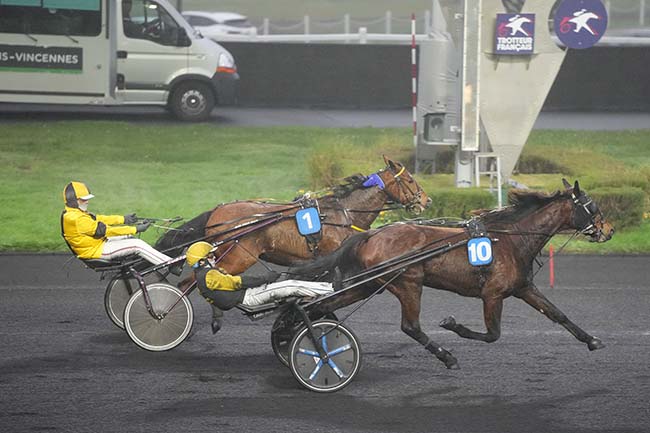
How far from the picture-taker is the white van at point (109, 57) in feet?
65.3

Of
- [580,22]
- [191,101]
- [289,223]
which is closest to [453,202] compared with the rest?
[580,22]

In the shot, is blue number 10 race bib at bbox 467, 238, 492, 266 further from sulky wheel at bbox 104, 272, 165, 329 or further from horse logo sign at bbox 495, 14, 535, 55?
horse logo sign at bbox 495, 14, 535, 55

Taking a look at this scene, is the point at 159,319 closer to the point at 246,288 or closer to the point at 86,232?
the point at 86,232

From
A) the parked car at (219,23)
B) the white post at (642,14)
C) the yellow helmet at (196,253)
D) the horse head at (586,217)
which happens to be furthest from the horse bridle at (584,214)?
the white post at (642,14)

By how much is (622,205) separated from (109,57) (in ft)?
31.4

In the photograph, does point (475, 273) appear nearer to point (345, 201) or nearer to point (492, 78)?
point (345, 201)

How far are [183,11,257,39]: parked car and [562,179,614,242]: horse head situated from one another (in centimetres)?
2422

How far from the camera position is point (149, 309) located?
8969mm

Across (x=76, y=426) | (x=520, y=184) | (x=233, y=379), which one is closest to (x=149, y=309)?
(x=233, y=379)

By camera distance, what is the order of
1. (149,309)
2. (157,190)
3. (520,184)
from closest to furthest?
(149,309), (520,184), (157,190)

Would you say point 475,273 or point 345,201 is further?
point 345,201

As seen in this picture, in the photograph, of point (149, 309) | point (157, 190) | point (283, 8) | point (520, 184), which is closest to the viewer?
point (149, 309)

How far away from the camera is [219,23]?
33219mm

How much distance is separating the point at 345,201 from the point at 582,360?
2.37 meters
